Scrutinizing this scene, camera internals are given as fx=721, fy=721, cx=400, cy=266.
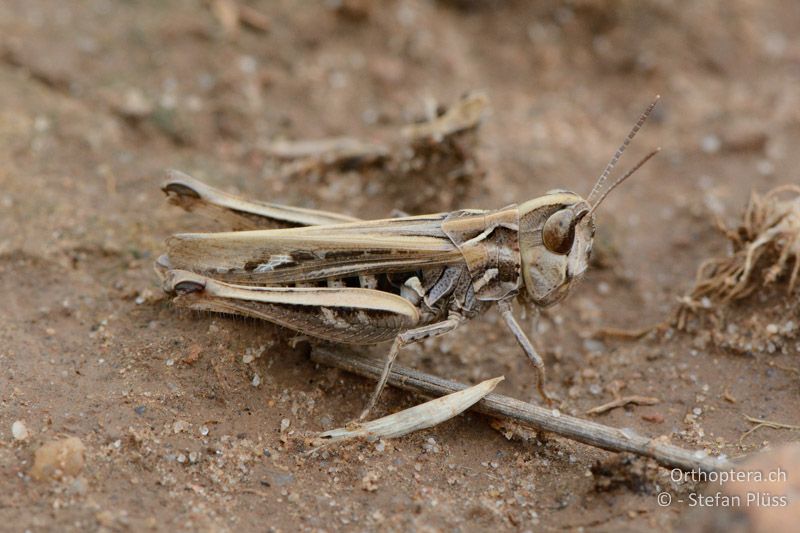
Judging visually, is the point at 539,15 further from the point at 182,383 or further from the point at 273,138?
the point at 182,383

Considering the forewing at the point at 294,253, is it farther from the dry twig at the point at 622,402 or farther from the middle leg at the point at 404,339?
the dry twig at the point at 622,402

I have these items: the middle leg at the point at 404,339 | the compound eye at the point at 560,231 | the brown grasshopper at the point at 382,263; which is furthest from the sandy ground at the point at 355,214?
the compound eye at the point at 560,231

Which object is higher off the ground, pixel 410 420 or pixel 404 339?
pixel 404 339

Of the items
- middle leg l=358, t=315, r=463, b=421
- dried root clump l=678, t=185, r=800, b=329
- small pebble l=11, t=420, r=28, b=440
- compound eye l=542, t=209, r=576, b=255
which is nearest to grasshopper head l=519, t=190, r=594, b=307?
compound eye l=542, t=209, r=576, b=255

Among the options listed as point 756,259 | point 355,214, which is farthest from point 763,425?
point 355,214

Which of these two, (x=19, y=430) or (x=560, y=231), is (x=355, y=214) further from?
(x=19, y=430)

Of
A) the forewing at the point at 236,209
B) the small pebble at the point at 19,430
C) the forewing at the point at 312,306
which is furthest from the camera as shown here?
the forewing at the point at 236,209

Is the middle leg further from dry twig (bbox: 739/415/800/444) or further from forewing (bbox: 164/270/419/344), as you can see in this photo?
dry twig (bbox: 739/415/800/444)
